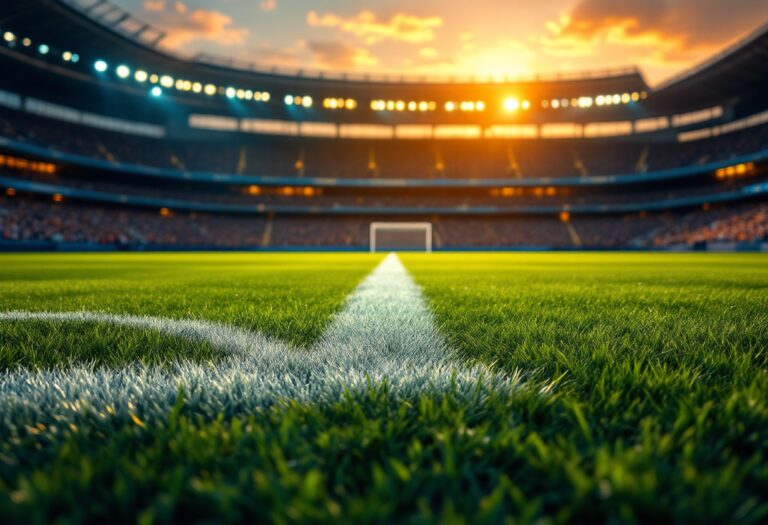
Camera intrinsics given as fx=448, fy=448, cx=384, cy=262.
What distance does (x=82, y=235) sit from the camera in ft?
102

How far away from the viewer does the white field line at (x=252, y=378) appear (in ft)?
3.69

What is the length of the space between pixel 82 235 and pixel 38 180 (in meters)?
5.99

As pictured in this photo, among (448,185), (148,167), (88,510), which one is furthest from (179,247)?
(88,510)

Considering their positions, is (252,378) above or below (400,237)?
below

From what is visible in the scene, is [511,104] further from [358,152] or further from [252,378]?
[252,378]

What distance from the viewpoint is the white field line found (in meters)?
1.13

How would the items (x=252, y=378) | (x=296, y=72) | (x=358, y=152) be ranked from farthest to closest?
(x=358, y=152) → (x=296, y=72) → (x=252, y=378)

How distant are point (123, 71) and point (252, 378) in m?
40.1

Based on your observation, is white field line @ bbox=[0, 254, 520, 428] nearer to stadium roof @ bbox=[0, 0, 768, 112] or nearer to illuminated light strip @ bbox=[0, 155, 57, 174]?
stadium roof @ bbox=[0, 0, 768, 112]

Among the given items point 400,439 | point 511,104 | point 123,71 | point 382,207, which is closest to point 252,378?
point 400,439

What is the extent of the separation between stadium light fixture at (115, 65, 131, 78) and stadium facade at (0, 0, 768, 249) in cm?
14

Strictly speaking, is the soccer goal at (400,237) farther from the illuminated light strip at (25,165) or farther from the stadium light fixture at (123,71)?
the illuminated light strip at (25,165)

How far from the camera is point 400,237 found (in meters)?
43.2

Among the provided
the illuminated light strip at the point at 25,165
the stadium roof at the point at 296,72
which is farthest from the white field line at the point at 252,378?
the illuminated light strip at the point at 25,165
